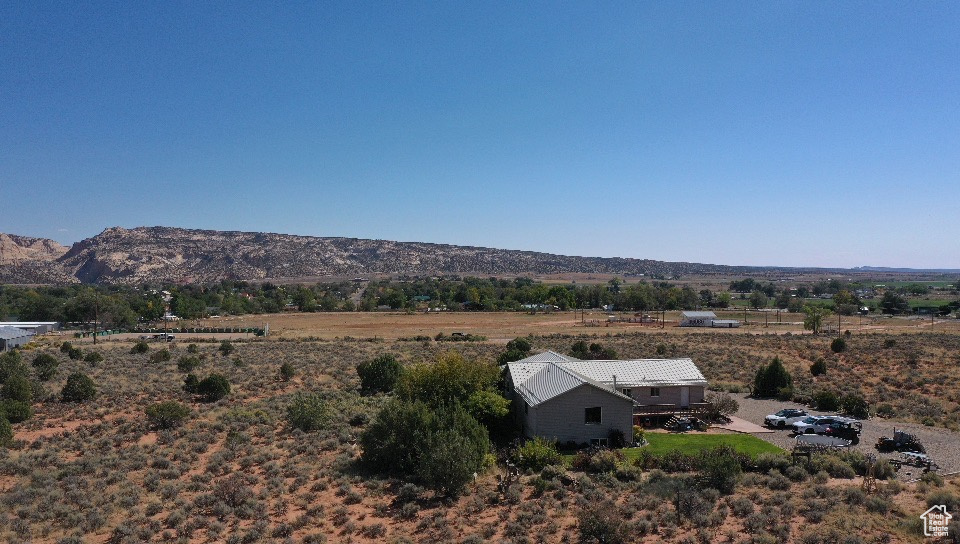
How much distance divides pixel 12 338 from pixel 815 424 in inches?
2614

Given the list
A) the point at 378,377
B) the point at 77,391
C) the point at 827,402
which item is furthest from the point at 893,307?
the point at 77,391

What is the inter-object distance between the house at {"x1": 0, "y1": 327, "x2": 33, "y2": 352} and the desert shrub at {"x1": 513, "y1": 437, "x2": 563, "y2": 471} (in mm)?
54907

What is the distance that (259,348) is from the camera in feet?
179

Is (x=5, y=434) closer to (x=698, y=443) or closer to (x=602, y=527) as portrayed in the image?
(x=602, y=527)

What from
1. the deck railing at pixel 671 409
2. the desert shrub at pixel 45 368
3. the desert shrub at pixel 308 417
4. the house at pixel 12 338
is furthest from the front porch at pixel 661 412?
the house at pixel 12 338

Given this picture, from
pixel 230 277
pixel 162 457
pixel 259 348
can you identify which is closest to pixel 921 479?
pixel 162 457

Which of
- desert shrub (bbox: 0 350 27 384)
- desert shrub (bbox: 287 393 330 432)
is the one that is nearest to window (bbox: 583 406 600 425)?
desert shrub (bbox: 287 393 330 432)

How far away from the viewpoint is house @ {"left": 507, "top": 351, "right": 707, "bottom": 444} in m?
22.8

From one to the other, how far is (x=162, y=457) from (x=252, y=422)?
585cm

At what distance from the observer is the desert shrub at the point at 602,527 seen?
14047mm

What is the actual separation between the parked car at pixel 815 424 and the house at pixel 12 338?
62.9m

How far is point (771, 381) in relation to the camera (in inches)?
1356

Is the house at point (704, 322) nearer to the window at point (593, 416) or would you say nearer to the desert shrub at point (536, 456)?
the window at point (593, 416)

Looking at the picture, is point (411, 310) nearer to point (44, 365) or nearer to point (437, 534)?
point (44, 365)
